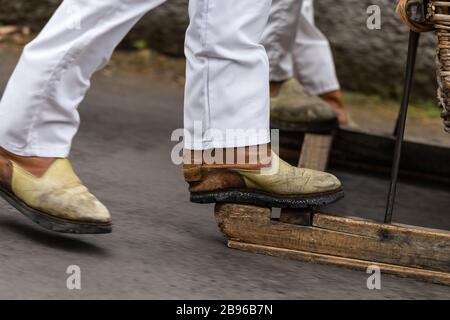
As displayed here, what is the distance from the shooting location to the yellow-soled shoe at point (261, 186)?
98.2 inches

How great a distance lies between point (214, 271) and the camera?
232 centimetres

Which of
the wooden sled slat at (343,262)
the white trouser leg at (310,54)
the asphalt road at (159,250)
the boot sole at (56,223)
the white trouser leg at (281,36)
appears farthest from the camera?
the white trouser leg at (310,54)

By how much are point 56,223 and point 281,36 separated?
1.43m

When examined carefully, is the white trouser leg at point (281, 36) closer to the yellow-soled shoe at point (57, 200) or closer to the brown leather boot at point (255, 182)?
the brown leather boot at point (255, 182)

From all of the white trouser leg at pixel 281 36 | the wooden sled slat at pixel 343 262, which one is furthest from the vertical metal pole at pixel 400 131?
the white trouser leg at pixel 281 36

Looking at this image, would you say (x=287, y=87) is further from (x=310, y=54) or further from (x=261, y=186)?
(x=261, y=186)

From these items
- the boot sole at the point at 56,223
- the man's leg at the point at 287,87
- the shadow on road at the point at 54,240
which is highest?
the man's leg at the point at 287,87

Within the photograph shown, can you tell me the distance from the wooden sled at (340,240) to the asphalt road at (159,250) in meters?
0.04

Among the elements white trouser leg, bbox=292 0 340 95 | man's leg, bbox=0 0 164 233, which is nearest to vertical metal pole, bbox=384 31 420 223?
man's leg, bbox=0 0 164 233

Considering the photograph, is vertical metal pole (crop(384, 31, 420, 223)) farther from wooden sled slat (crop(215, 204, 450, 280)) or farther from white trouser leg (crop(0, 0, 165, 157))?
white trouser leg (crop(0, 0, 165, 157))

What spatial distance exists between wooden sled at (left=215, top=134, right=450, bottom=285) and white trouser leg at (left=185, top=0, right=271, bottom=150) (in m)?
0.20

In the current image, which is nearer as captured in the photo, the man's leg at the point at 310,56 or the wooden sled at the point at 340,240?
the wooden sled at the point at 340,240

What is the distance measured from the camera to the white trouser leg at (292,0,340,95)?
3.89m
